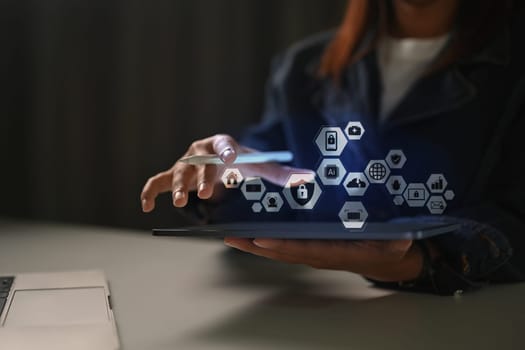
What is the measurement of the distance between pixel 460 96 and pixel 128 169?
1.30 feet

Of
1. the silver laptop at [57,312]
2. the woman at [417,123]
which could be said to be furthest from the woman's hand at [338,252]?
the silver laptop at [57,312]

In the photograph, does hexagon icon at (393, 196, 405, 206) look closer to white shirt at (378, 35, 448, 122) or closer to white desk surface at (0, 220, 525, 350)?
white desk surface at (0, 220, 525, 350)

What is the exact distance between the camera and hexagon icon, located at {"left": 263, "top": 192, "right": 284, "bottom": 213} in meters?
0.56

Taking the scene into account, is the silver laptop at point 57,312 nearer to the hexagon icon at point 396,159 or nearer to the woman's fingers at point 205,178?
the woman's fingers at point 205,178

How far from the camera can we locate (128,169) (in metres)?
0.71

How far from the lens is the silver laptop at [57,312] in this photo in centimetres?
46

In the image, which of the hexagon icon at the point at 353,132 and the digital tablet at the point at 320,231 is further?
the hexagon icon at the point at 353,132

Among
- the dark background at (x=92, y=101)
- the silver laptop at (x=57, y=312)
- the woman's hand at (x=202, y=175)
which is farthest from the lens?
the dark background at (x=92, y=101)

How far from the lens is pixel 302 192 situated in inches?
22.2

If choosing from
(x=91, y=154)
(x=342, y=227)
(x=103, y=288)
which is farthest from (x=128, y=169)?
(x=342, y=227)

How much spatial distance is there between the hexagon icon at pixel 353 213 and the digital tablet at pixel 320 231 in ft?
0.06

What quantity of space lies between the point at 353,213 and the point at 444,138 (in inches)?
8.7

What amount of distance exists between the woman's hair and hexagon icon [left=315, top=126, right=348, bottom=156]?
29 cm

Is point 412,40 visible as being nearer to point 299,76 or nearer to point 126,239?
point 299,76
